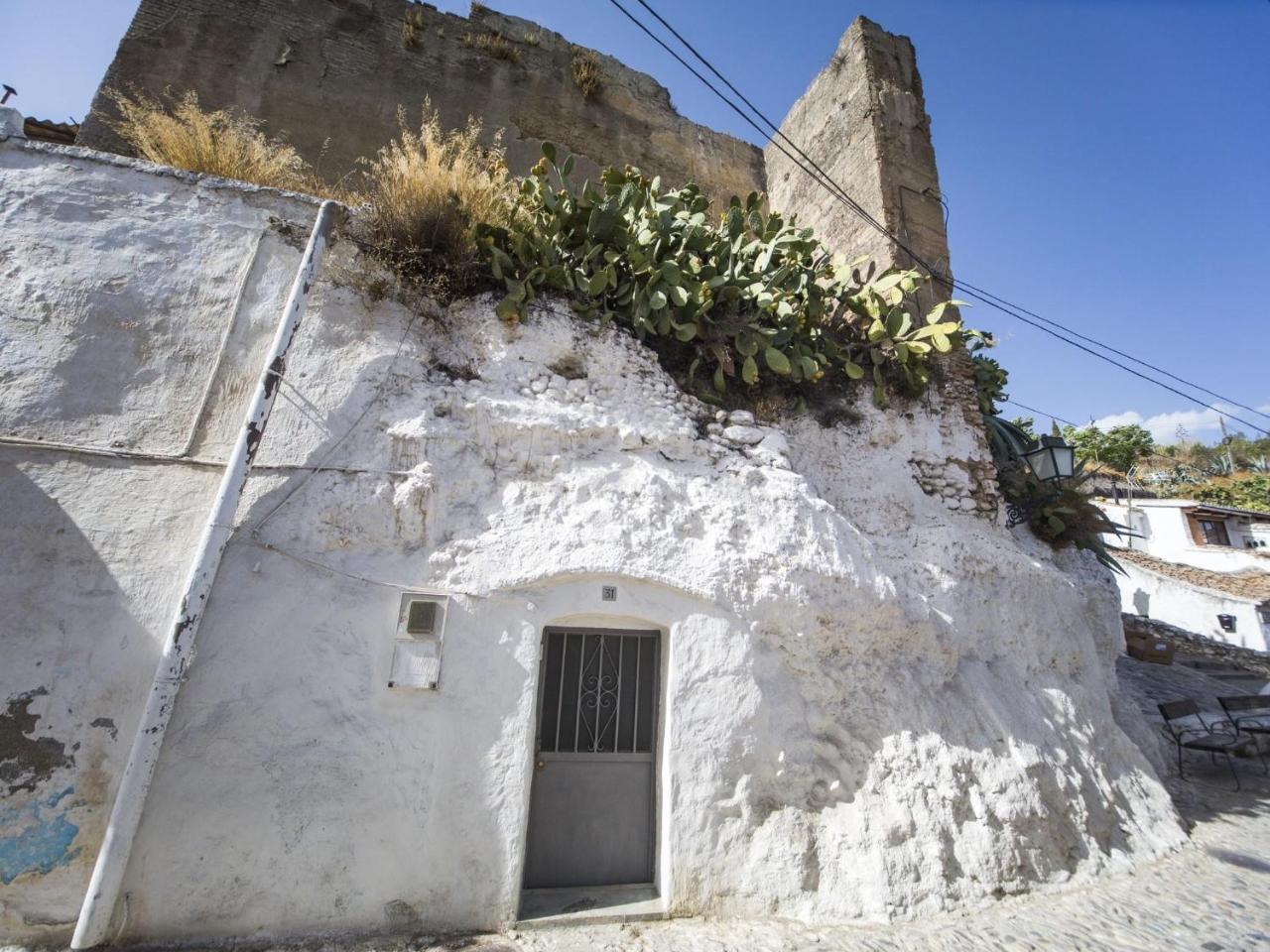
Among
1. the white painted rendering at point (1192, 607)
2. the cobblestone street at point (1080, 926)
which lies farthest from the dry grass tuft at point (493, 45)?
the white painted rendering at point (1192, 607)

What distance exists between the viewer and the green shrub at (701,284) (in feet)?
16.1

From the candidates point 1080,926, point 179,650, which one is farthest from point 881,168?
point 179,650

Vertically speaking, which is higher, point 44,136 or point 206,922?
point 44,136

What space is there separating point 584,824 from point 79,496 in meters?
3.56

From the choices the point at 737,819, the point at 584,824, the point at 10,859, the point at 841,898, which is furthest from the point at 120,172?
the point at 841,898

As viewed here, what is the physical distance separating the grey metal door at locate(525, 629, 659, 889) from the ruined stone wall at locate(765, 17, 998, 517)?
4149 millimetres

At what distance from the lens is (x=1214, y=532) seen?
72.2 feet

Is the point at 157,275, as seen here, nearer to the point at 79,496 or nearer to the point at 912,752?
the point at 79,496

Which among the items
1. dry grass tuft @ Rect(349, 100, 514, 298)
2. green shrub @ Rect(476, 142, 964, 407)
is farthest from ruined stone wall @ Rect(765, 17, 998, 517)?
dry grass tuft @ Rect(349, 100, 514, 298)

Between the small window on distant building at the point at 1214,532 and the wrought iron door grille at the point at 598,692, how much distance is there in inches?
1047

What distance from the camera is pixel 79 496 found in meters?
3.50

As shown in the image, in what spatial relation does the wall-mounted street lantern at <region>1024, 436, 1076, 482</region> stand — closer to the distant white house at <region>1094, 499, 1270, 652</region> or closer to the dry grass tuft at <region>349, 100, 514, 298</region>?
the dry grass tuft at <region>349, 100, 514, 298</region>

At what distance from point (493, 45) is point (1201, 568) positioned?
76.3 feet

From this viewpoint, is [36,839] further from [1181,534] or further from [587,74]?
[1181,534]
